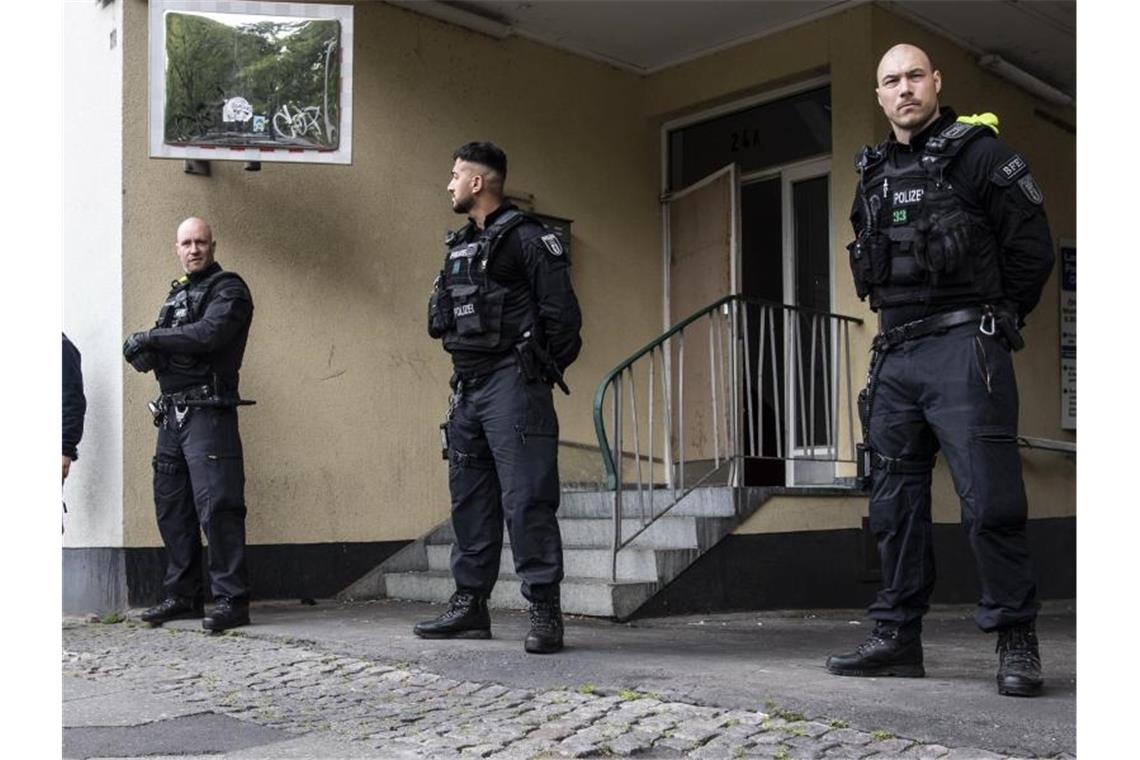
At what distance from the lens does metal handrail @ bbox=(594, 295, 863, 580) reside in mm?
7109

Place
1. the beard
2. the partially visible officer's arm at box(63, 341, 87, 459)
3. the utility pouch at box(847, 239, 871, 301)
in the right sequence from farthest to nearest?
the partially visible officer's arm at box(63, 341, 87, 459) < the beard < the utility pouch at box(847, 239, 871, 301)

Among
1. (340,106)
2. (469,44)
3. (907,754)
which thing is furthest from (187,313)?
(907,754)

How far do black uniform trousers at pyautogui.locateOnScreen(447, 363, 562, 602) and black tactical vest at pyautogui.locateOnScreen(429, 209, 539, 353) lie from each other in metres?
0.15

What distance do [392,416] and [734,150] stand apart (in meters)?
3.12

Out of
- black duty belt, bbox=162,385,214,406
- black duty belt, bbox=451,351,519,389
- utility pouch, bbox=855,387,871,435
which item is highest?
black duty belt, bbox=451,351,519,389

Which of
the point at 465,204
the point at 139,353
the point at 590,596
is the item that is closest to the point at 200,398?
the point at 139,353

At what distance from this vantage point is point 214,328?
620 cm

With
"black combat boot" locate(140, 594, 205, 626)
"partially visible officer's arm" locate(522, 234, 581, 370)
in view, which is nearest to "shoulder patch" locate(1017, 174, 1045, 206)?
"partially visible officer's arm" locate(522, 234, 581, 370)

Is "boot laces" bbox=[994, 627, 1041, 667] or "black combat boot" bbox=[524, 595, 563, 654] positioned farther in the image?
"black combat boot" bbox=[524, 595, 563, 654]

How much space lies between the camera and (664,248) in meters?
9.34

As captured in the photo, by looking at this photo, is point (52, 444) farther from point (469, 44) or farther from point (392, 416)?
point (469, 44)

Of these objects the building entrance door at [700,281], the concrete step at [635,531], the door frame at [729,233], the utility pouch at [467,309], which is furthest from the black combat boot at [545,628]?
the door frame at [729,233]

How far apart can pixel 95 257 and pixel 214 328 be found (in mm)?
1490

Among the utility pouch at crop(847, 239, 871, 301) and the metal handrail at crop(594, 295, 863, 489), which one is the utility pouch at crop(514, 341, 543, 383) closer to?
the metal handrail at crop(594, 295, 863, 489)
